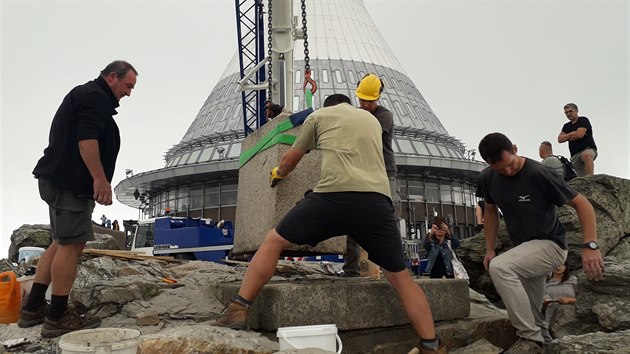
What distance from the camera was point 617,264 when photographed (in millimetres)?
4477

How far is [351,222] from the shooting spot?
10.2 ft

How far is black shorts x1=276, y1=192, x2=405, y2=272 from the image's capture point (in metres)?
3.09

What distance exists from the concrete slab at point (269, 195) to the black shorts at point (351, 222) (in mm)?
1076

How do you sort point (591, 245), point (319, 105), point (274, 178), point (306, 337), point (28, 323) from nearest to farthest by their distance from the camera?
point (306, 337)
point (591, 245)
point (28, 323)
point (274, 178)
point (319, 105)

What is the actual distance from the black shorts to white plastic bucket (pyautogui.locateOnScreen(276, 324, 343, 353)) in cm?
57

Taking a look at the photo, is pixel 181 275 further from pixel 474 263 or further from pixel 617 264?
pixel 474 263

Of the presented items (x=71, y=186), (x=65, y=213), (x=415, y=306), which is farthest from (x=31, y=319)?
(x=415, y=306)

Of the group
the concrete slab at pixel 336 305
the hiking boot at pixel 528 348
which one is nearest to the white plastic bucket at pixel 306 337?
the concrete slab at pixel 336 305

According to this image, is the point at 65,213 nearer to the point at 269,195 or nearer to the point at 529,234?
the point at 269,195

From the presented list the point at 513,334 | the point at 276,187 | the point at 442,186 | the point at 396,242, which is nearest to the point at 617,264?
the point at 513,334

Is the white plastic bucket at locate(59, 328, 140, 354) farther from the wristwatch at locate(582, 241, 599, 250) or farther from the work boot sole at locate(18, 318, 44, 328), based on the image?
the wristwatch at locate(582, 241, 599, 250)

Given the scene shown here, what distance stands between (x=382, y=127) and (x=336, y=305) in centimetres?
183

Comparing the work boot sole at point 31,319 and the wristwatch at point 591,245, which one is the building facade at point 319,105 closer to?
the wristwatch at point 591,245

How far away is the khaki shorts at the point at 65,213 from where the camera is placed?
11.3 ft
